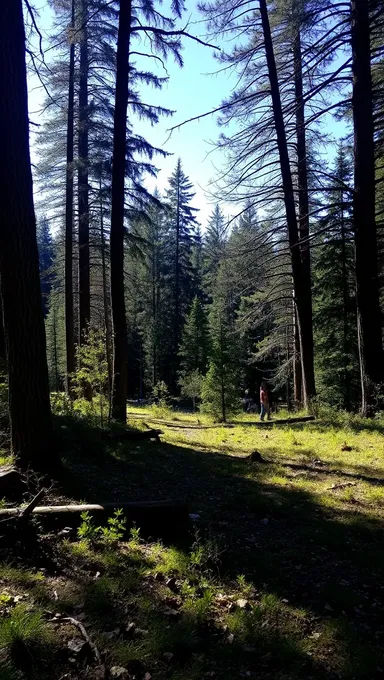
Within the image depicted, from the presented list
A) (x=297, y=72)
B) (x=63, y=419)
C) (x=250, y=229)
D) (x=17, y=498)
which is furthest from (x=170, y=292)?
(x=17, y=498)

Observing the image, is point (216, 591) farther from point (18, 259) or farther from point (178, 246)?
point (178, 246)

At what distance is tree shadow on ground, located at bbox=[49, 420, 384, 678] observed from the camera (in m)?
3.50

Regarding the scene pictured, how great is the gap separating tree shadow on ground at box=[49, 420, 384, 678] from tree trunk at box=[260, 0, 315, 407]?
637 cm

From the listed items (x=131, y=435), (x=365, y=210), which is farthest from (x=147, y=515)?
(x=365, y=210)

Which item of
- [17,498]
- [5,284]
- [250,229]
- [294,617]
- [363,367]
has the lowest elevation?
[294,617]

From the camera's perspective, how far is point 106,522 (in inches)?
171

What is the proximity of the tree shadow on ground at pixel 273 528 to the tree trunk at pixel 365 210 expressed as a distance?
12.8ft

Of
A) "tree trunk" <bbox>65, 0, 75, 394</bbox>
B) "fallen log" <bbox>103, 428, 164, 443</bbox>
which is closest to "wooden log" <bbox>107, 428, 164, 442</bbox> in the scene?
"fallen log" <bbox>103, 428, 164, 443</bbox>

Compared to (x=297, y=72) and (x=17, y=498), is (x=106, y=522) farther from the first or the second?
(x=297, y=72)

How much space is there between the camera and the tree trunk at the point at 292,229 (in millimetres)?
12516

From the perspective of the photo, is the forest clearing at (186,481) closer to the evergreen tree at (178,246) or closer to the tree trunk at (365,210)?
the tree trunk at (365,210)

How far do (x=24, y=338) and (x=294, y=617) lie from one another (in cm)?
388

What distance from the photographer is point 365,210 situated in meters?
10.0

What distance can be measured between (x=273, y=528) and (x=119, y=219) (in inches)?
324
